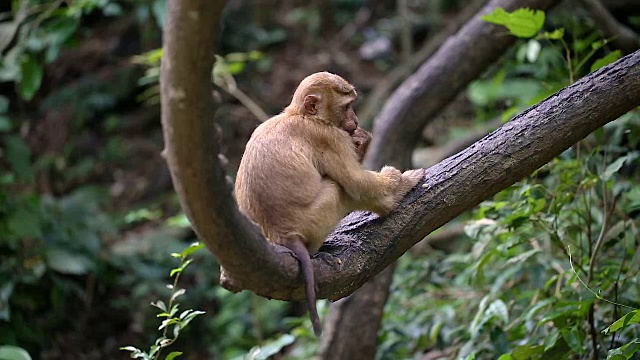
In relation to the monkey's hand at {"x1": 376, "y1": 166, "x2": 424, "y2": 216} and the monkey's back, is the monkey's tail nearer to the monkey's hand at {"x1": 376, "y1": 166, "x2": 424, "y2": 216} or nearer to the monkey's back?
the monkey's back

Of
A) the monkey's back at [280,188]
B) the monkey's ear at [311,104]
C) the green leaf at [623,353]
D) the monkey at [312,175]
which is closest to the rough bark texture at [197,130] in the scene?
the monkey at [312,175]

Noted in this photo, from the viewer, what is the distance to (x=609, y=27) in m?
5.76

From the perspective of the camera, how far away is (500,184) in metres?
3.61

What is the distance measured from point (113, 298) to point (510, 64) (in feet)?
16.3

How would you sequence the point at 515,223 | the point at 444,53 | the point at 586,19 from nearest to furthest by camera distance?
the point at 515,223
the point at 444,53
the point at 586,19

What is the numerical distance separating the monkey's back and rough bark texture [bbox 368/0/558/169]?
6.91ft

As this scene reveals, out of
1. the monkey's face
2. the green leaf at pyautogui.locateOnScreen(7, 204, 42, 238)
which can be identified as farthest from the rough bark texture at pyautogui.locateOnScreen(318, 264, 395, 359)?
the green leaf at pyautogui.locateOnScreen(7, 204, 42, 238)

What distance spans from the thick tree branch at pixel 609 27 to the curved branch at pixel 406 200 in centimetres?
217

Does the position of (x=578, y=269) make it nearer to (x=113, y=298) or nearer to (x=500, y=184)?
(x=500, y=184)

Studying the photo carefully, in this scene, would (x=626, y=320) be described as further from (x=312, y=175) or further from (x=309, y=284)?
(x=312, y=175)

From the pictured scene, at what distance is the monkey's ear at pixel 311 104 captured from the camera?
3.99m

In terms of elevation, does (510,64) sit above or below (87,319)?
above

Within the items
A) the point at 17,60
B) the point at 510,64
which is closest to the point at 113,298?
the point at 17,60

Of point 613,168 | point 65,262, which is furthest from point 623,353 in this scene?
point 65,262
